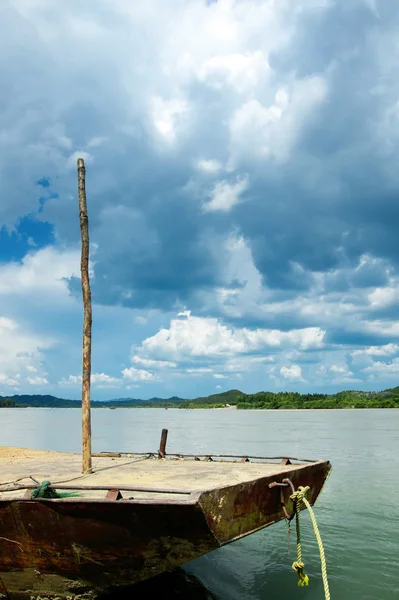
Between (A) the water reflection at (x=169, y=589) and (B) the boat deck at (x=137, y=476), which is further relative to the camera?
(A) the water reflection at (x=169, y=589)

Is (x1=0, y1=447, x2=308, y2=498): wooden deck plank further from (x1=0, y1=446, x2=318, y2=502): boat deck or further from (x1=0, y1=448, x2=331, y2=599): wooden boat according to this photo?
(x1=0, y1=448, x2=331, y2=599): wooden boat

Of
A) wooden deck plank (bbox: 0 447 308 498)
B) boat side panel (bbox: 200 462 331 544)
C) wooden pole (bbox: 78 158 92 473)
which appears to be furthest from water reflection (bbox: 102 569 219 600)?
boat side panel (bbox: 200 462 331 544)

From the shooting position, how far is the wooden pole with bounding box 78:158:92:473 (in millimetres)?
8648

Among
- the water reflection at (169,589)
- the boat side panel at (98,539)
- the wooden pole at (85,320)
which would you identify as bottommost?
the water reflection at (169,589)

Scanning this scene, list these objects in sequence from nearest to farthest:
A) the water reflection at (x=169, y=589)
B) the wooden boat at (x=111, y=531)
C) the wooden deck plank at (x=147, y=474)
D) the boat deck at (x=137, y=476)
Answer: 1. the wooden boat at (x=111, y=531)
2. the boat deck at (x=137, y=476)
3. the wooden deck plank at (x=147, y=474)
4. the water reflection at (x=169, y=589)

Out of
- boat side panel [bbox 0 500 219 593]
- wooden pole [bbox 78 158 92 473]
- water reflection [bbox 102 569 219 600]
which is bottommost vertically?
water reflection [bbox 102 569 219 600]

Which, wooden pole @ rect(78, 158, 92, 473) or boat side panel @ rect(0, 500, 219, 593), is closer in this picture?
boat side panel @ rect(0, 500, 219, 593)

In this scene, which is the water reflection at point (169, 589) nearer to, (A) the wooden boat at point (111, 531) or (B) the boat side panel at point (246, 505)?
(A) the wooden boat at point (111, 531)

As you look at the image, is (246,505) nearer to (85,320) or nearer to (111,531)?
(111,531)

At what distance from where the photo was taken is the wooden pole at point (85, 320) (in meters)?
8.65

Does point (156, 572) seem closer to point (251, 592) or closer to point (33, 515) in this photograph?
point (33, 515)

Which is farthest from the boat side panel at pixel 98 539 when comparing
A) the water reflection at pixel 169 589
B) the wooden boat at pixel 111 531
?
the water reflection at pixel 169 589

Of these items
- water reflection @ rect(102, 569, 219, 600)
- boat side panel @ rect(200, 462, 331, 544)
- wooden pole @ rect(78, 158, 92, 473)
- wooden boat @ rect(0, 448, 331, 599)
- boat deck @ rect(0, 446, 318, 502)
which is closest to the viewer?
wooden boat @ rect(0, 448, 331, 599)

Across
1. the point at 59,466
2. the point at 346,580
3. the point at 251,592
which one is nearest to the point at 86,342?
the point at 59,466
